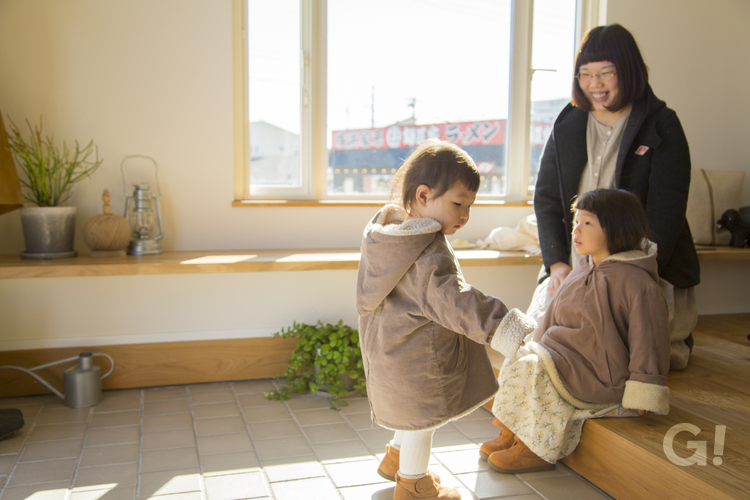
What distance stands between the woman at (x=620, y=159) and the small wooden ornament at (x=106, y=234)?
1.79 meters

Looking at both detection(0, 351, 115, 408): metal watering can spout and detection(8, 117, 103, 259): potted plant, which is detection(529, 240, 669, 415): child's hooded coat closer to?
detection(0, 351, 115, 408): metal watering can spout

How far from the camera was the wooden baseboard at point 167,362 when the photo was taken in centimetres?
261

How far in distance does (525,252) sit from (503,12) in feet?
4.64

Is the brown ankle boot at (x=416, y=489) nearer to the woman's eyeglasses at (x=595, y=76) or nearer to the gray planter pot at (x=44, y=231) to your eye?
the woman's eyeglasses at (x=595, y=76)

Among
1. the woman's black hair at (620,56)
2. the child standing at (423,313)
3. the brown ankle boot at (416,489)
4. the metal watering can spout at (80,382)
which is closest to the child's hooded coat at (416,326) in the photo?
the child standing at (423,313)

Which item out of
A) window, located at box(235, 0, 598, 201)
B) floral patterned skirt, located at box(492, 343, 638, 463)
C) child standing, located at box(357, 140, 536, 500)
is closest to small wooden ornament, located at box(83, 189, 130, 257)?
window, located at box(235, 0, 598, 201)

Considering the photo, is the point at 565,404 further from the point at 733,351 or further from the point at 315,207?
the point at 315,207

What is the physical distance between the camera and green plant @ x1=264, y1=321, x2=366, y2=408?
260 centimetres

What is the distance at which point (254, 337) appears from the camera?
115 inches

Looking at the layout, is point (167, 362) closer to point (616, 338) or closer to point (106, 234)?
point (106, 234)

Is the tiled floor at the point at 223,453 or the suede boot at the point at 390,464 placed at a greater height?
the suede boot at the point at 390,464

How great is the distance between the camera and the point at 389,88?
10.7 ft

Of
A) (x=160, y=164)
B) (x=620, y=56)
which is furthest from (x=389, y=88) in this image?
(x=620, y=56)

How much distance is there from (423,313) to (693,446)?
93 centimetres
